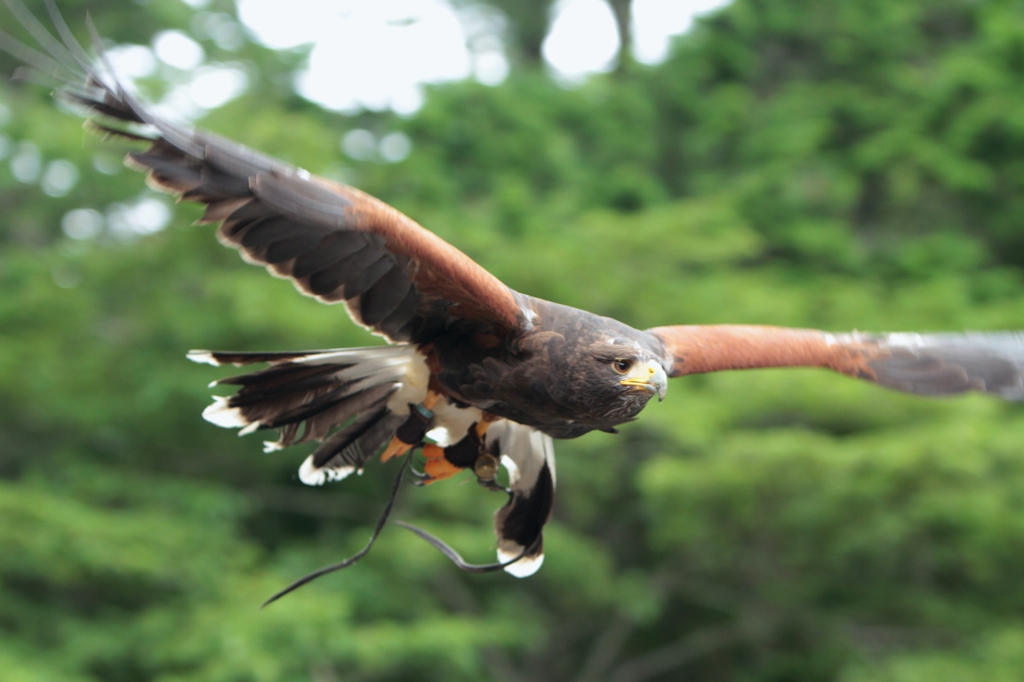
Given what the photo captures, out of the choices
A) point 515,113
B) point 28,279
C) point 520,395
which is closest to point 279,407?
point 520,395

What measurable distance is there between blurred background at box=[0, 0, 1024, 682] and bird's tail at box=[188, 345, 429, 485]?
13.0 feet

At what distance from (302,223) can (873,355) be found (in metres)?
2.51

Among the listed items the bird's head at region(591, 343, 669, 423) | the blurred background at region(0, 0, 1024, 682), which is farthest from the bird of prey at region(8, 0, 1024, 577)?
the blurred background at region(0, 0, 1024, 682)

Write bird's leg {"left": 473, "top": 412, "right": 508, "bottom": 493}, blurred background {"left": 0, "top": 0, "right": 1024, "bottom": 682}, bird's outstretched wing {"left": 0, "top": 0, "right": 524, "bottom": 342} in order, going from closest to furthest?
1. bird's outstretched wing {"left": 0, "top": 0, "right": 524, "bottom": 342}
2. bird's leg {"left": 473, "top": 412, "right": 508, "bottom": 493}
3. blurred background {"left": 0, "top": 0, "right": 1024, "bottom": 682}

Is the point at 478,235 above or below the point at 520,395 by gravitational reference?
below

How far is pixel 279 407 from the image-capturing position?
4.32 m

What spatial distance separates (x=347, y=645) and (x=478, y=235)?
351 cm

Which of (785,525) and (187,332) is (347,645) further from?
(785,525)

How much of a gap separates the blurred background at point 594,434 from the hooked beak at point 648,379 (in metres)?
4.75

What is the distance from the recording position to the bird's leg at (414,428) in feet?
14.1

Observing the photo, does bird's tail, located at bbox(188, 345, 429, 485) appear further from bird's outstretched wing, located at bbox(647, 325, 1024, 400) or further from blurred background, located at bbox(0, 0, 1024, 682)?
blurred background, located at bbox(0, 0, 1024, 682)

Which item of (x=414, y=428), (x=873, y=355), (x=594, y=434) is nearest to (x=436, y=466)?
(x=414, y=428)

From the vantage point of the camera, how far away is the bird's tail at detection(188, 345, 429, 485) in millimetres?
4238

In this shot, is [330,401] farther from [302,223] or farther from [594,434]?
[594,434]
